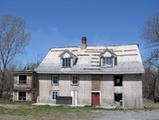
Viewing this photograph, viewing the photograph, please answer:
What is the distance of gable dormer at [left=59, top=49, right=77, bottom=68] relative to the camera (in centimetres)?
4534

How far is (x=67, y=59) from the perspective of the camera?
4581 cm

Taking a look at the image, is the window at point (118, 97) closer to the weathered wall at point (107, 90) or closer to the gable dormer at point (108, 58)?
the weathered wall at point (107, 90)

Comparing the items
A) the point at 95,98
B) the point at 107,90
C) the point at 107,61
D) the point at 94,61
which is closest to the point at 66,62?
the point at 94,61

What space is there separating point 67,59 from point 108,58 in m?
6.33

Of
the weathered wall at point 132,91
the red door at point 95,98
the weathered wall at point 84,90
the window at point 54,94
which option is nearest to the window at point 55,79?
the window at point 54,94

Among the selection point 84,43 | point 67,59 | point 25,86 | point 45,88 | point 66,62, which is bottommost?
point 45,88

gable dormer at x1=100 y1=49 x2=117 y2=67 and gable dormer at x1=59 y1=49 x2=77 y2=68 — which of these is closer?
gable dormer at x1=100 y1=49 x2=117 y2=67

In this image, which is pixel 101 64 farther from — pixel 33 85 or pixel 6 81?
pixel 6 81

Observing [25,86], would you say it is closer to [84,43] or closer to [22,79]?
[22,79]

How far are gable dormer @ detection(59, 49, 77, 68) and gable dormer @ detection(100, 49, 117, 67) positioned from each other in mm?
4337

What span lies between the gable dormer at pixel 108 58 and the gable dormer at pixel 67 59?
→ 4337 millimetres

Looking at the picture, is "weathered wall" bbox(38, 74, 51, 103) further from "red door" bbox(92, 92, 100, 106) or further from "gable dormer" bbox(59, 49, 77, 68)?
"red door" bbox(92, 92, 100, 106)

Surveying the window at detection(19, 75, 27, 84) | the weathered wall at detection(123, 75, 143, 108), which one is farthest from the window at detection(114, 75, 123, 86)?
the window at detection(19, 75, 27, 84)

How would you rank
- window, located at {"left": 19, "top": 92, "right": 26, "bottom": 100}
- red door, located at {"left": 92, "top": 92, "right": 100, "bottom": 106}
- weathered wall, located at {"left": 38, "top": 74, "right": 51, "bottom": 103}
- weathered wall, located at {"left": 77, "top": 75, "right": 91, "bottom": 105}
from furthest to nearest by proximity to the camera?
window, located at {"left": 19, "top": 92, "right": 26, "bottom": 100}, weathered wall, located at {"left": 38, "top": 74, "right": 51, "bottom": 103}, weathered wall, located at {"left": 77, "top": 75, "right": 91, "bottom": 105}, red door, located at {"left": 92, "top": 92, "right": 100, "bottom": 106}
